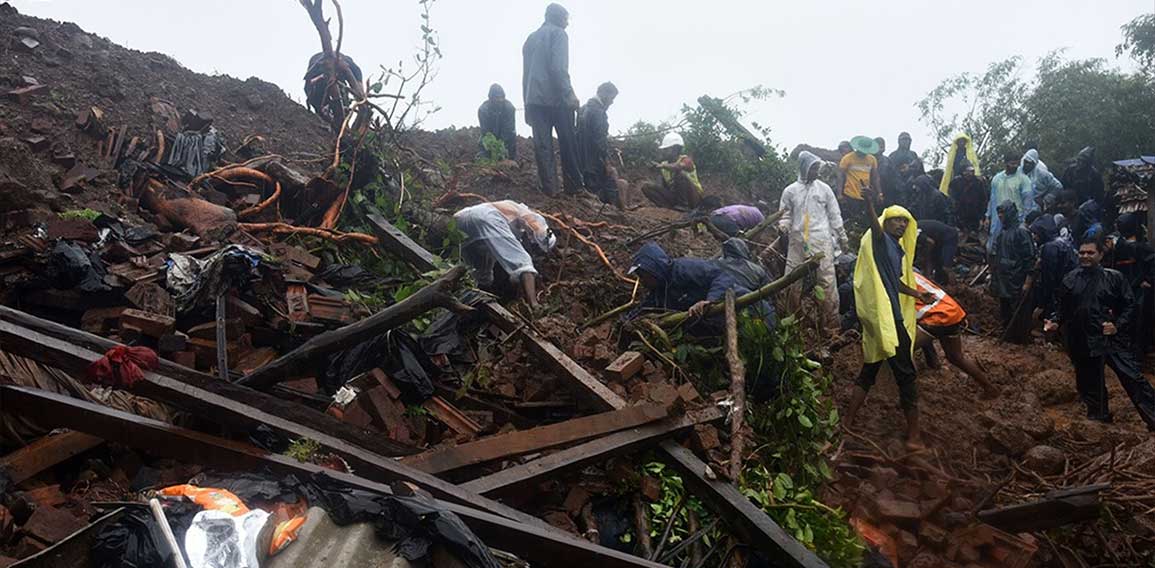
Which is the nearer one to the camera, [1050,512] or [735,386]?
[1050,512]

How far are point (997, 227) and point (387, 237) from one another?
7971 mm

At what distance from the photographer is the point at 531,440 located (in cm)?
398

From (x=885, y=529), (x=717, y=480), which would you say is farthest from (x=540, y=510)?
(x=885, y=529)

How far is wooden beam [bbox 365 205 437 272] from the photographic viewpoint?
19.9 feet

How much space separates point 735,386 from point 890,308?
5.79 feet

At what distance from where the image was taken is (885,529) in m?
4.54

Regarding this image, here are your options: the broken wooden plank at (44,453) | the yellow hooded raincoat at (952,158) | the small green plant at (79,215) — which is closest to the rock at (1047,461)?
the broken wooden plank at (44,453)

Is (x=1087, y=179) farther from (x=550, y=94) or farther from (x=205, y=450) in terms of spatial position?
(x=205, y=450)

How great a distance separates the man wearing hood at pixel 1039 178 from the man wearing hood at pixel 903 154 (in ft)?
7.69

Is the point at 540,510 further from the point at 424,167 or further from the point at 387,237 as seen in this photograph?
the point at 424,167

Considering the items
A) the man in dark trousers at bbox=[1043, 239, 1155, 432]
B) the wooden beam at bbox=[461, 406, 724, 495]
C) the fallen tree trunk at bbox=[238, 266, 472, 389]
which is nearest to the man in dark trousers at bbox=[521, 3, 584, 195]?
the fallen tree trunk at bbox=[238, 266, 472, 389]

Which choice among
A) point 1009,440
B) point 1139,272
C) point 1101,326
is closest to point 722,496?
point 1009,440

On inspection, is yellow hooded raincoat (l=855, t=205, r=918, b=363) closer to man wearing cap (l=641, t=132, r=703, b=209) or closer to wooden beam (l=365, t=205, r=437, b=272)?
wooden beam (l=365, t=205, r=437, b=272)

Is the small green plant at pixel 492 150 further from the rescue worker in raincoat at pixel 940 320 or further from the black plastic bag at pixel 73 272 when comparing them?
the black plastic bag at pixel 73 272
